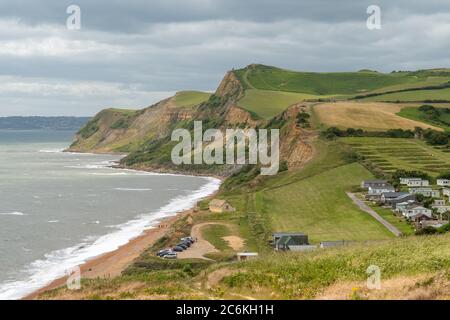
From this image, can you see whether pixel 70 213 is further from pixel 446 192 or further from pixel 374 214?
pixel 446 192

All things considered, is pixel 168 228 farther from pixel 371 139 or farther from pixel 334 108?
pixel 334 108

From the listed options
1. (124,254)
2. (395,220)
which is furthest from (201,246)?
(395,220)

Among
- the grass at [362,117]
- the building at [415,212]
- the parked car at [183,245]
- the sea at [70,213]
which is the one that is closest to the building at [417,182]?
the building at [415,212]

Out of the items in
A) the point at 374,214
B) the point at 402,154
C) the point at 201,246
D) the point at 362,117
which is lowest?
the point at 201,246

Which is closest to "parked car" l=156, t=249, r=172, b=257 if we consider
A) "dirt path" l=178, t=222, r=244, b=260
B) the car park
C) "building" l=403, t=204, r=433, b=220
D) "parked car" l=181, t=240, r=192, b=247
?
the car park

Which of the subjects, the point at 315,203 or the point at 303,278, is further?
the point at 315,203

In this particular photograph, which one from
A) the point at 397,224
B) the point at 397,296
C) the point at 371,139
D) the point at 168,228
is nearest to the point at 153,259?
the point at 168,228
